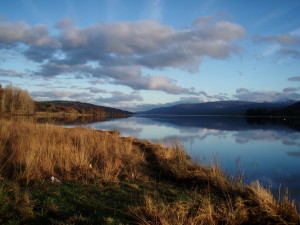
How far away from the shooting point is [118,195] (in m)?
5.26

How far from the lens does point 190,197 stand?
5.42m

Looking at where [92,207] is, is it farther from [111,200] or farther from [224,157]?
[224,157]

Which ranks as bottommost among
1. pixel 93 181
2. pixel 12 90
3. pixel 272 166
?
pixel 272 166

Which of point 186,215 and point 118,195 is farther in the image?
point 118,195

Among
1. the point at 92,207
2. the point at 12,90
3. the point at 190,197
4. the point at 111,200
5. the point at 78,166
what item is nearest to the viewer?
the point at 92,207

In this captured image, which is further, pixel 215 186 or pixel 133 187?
pixel 215 186

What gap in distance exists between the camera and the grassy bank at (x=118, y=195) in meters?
3.94

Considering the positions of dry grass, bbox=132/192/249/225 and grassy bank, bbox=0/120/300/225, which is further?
grassy bank, bbox=0/120/300/225

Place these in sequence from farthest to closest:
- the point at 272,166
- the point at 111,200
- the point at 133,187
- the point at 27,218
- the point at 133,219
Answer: the point at 272,166, the point at 133,187, the point at 111,200, the point at 133,219, the point at 27,218

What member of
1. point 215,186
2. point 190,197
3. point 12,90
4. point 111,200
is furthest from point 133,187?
point 12,90

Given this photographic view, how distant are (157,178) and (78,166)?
2.67m

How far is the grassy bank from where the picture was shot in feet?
12.9

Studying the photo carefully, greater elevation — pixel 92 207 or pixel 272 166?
pixel 92 207

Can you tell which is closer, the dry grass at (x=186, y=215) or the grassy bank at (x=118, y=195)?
the dry grass at (x=186, y=215)
